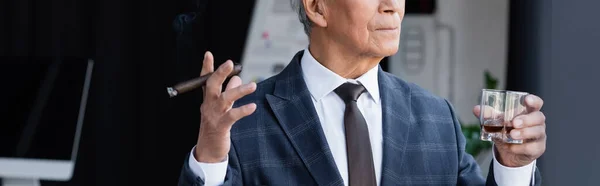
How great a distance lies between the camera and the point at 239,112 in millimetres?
1564

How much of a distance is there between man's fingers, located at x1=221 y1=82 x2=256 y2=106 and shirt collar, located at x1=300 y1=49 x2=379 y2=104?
305 mm

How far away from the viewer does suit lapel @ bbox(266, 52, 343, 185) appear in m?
1.76

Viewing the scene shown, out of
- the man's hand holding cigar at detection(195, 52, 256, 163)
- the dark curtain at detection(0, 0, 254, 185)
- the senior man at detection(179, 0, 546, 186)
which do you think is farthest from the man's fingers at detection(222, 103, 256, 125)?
the dark curtain at detection(0, 0, 254, 185)

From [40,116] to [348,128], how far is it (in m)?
1.42

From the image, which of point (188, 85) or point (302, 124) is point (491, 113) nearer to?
point (302, 124)

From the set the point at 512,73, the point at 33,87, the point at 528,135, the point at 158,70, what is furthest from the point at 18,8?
the point at 528,135

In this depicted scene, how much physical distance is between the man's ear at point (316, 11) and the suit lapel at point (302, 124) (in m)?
0.09

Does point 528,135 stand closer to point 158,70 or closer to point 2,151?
point 2,151

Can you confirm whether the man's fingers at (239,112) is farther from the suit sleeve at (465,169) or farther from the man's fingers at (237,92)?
the suit sleeve at (465,169)

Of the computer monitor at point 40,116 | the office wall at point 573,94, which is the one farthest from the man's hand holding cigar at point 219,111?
the office wall at point 573,94

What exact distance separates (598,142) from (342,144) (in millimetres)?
1838

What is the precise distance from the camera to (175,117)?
4.84m

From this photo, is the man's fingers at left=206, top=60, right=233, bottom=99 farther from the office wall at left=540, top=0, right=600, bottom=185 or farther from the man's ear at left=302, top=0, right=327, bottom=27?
the office wall at left=540, top=0, right=600, bottom=185

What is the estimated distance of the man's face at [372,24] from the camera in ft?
5.86
